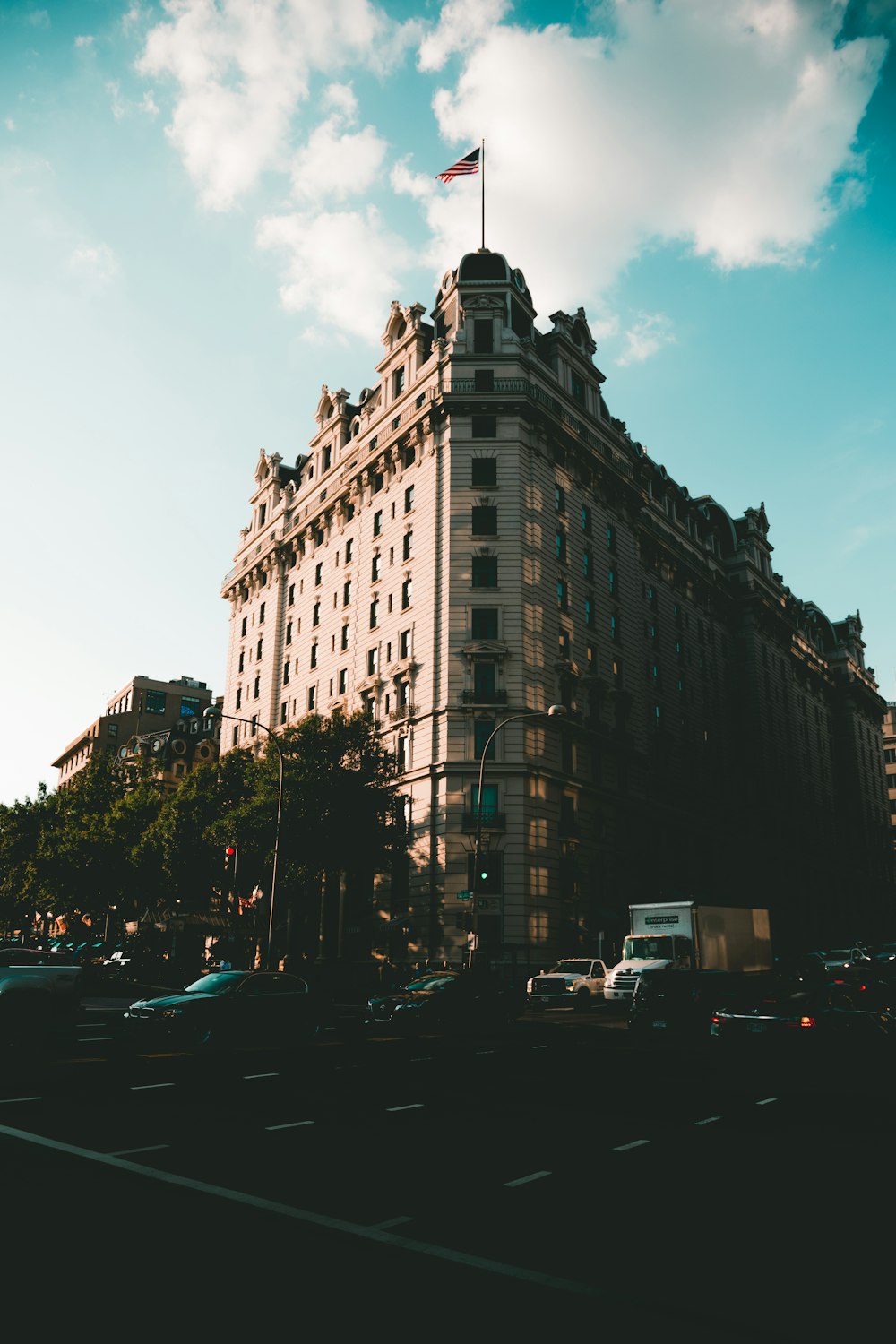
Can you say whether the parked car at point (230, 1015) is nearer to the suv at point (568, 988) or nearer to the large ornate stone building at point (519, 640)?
the large ornate stone building at point (519, 640)

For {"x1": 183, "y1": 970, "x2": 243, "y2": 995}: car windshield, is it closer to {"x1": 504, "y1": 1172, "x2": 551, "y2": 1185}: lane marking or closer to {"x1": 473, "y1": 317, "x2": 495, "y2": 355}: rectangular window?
{"x1": 504, "y1": 1172, "x2": 551, "y2": 1185}: lane marking

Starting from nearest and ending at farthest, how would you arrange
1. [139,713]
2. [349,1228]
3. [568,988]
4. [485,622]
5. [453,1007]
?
1. [349,1228]
2. [453,1007]
3. [568,988]
4. [485,622]
5. [139,713]

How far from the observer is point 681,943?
29.9 meters

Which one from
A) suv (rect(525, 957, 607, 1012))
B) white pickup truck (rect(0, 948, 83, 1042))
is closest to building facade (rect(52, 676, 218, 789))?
suv (rect(525, 957, 607, 1012))

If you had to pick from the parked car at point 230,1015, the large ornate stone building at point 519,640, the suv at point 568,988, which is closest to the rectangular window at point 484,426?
the large ornate stone building at point 519,640

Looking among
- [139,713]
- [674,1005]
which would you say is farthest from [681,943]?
[139,713]

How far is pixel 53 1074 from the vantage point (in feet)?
45.2

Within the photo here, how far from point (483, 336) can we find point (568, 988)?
1362 inches

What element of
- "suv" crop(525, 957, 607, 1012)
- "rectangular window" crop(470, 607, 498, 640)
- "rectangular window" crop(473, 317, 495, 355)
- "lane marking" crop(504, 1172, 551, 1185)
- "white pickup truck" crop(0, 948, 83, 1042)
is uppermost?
"rectangular window" crop(473, 317, 495, 355)

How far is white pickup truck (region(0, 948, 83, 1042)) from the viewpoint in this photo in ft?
56.9

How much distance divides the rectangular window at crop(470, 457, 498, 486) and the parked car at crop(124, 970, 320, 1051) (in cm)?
3159

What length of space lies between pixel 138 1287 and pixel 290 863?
116 ft

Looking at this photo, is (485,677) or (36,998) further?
(485,677)

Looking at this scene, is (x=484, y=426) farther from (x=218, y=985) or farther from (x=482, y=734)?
(x=218, y=985)
